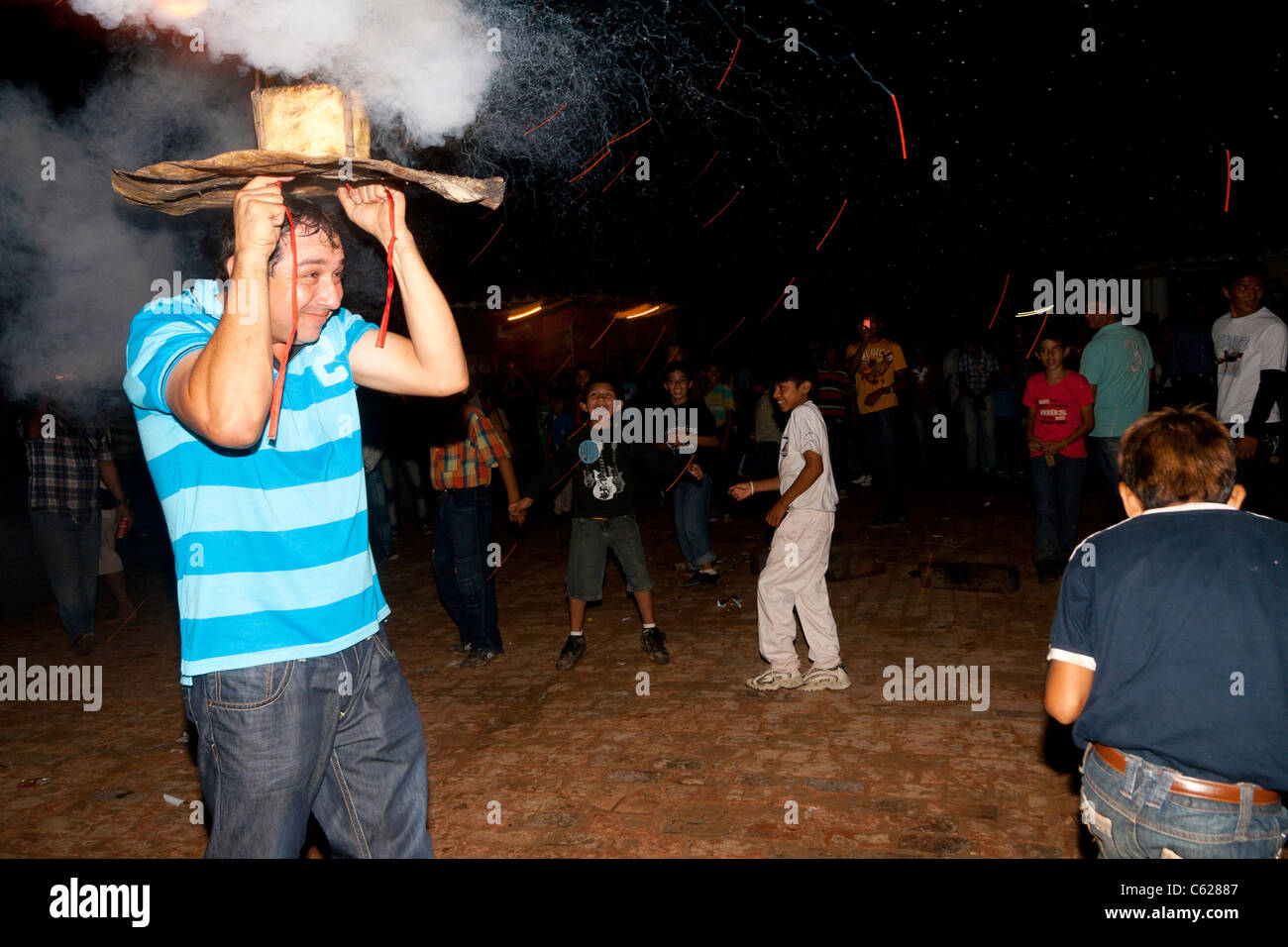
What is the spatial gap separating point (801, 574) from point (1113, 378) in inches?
141

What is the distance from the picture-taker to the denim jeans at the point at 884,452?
36.8 ft

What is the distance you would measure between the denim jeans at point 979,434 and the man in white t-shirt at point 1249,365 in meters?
8.16

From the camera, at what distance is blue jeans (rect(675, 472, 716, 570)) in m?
9.34

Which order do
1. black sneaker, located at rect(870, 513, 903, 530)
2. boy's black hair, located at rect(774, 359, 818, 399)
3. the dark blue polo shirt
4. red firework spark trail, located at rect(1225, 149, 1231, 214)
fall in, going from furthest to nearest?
1. red firework spark trail, located at rect(1225, 149, 1231, 214)
2. black sneaker, located at rect(870, 513, 903, 530)
3. boy's black hair, located at rect(774, 359, 818, 399)
4. the dark blue polo shirt

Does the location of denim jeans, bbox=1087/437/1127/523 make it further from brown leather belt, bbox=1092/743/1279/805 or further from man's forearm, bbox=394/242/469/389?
man's forearm, bbox=394/242/469/389

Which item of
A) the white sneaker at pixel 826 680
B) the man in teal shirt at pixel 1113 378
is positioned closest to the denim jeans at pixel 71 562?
the white sneaker at pixel 826 680

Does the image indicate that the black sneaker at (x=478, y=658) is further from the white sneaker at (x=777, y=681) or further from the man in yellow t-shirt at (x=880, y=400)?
the man in yellow t-shirt at (x=880, y=400)

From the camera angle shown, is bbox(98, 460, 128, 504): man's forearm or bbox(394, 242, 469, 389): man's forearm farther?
bbox(98, 460, 128, 504): man's forearm

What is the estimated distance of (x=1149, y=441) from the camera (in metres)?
2.65

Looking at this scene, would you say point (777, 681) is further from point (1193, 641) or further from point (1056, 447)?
point (1193, 641)

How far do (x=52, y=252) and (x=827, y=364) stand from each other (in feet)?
33.4

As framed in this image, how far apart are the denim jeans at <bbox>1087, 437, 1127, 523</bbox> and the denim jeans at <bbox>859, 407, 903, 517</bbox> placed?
11.4 ft

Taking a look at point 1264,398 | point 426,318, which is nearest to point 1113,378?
point 1264,398

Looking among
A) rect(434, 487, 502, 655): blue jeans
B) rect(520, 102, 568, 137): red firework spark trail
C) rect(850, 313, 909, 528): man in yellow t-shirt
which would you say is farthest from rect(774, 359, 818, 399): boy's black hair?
rect(850, 313, 909, 528): man in yellow t-shirt
